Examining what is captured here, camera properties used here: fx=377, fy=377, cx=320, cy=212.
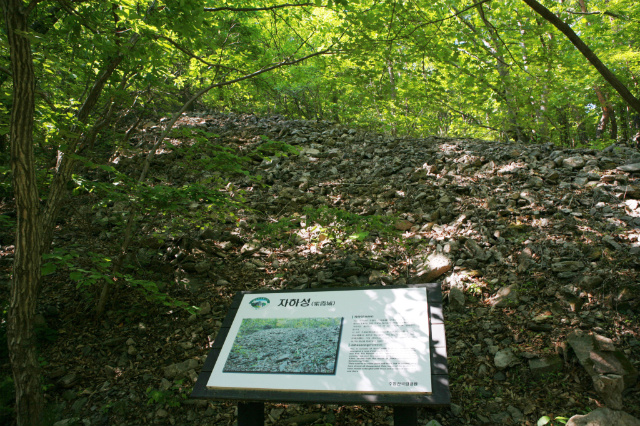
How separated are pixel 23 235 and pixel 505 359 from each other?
143 inches

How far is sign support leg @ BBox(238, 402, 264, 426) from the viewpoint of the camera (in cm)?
231

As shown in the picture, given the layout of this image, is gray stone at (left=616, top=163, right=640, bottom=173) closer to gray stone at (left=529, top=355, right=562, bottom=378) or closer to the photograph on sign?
gray stone at (left=529, top=355, right=562, bottom=378)

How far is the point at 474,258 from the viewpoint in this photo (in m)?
4.16

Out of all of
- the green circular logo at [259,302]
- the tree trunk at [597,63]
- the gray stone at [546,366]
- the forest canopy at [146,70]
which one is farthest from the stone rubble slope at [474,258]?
the tree trunk at [597,63]

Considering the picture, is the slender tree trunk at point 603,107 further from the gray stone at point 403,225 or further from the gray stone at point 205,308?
the gray stone at point 205,308

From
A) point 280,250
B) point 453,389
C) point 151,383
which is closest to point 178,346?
point 151,383

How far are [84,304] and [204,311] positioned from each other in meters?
1.29

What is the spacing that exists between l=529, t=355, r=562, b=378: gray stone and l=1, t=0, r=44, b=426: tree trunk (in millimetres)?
3549

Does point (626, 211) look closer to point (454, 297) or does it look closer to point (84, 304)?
point (454, 297)

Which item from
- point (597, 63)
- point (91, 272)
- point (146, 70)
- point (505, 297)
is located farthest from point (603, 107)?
point (91, 272)

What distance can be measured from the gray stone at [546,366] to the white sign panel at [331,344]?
1239mm

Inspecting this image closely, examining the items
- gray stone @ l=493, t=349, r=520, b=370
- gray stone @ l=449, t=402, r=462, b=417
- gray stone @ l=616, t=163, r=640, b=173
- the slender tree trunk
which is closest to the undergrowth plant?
gray stone @ l=449, t=402, r=462, b=417

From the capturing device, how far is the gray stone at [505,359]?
2.97 m

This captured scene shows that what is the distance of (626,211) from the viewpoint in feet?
14.2
